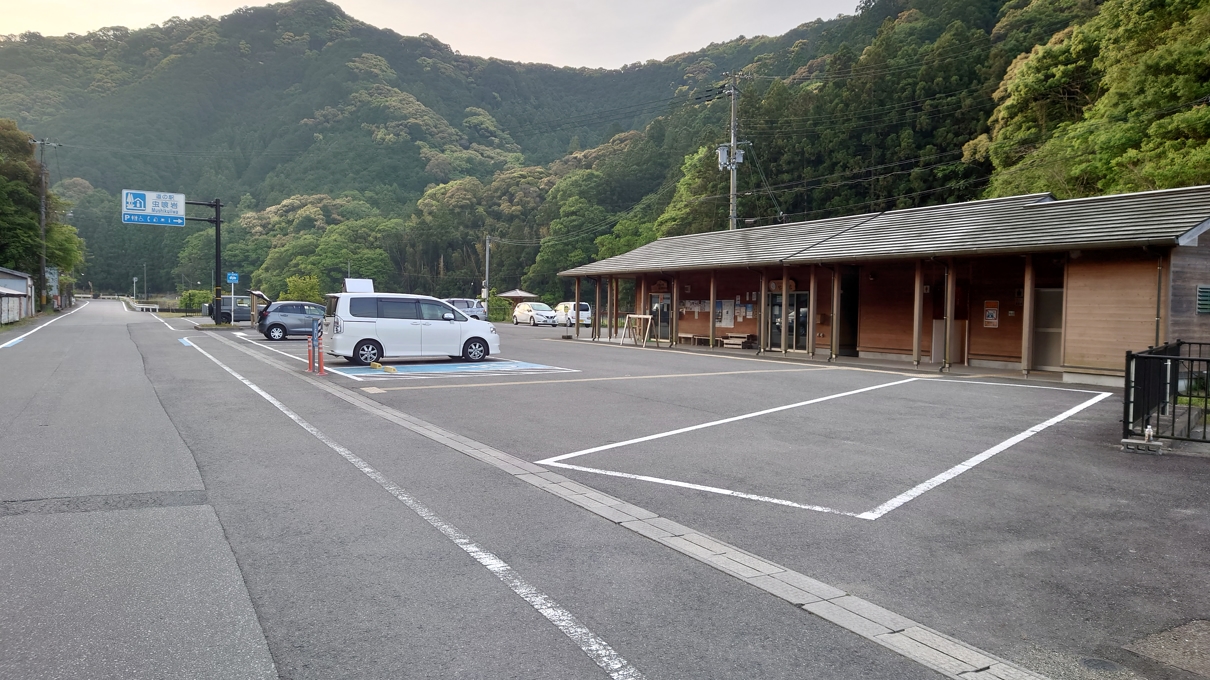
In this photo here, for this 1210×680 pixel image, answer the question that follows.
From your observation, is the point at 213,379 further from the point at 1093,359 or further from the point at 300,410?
the point at 1093,359

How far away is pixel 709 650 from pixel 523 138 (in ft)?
411

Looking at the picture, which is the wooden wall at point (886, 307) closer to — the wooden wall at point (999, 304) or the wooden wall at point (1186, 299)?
the wooden wall at point (999, 304)

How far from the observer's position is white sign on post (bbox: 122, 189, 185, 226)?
36812mm

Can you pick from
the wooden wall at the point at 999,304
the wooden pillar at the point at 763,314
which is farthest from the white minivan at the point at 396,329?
the wooden wall at the point at 999,304

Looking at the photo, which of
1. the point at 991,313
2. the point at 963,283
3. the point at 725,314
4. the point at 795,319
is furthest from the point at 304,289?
the point at 991,313

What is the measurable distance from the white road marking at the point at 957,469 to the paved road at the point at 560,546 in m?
0.13

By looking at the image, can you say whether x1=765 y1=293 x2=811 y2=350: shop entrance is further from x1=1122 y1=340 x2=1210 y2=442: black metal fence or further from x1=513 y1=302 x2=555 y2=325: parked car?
x1=513 y1=302 x2=555 y2=325: parked car

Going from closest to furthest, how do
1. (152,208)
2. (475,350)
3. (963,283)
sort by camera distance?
1. (475,350)
2. (963,283)
3. (152,208)

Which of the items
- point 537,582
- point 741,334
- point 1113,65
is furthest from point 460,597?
point 1113,65

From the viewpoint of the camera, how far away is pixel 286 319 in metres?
31.1

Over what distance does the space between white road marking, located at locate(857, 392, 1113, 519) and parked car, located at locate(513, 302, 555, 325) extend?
3999 cm

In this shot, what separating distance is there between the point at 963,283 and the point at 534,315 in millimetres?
33435

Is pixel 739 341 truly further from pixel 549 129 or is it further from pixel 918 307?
pixel 549 129

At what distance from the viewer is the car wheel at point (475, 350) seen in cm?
2014
